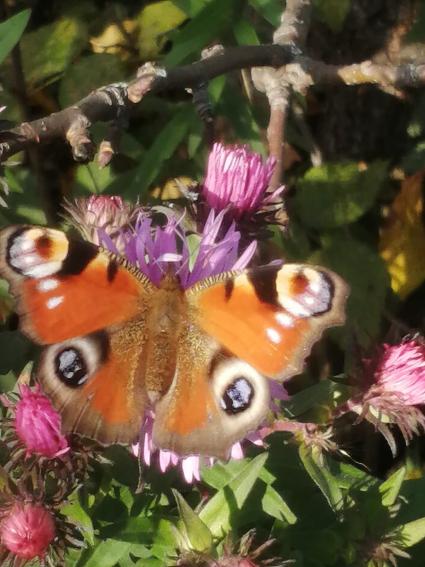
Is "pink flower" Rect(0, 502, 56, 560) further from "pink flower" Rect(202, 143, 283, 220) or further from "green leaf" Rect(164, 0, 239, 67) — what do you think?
"green leaf" Rect(164, 0, 239, 67)

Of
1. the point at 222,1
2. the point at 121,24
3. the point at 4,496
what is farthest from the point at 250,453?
the point at 121,24

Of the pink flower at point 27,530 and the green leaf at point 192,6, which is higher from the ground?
the green leaf at point 192,6

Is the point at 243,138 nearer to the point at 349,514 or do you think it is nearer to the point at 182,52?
the point at 182,52

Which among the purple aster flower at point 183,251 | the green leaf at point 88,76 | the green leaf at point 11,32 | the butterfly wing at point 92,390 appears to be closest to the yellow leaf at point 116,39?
the green leaf at point 88,76

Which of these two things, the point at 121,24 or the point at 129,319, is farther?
the point at 121,24

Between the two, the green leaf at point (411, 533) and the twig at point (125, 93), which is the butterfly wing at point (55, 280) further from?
the green leaf at point (411, 533)
